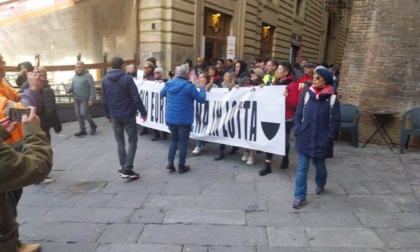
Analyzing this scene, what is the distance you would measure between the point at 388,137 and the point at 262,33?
13.1m

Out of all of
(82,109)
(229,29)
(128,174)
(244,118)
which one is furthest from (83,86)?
(229,29)

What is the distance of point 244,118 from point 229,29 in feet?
35.1

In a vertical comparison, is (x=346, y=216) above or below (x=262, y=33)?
below

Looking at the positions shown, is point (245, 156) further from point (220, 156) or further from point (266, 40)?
point (266, 40)

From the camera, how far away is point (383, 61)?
26.0 ft

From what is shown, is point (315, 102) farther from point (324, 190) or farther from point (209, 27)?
point (209, 27)

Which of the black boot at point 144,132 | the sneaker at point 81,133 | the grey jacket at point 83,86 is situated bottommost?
the sneaker at point 81,133

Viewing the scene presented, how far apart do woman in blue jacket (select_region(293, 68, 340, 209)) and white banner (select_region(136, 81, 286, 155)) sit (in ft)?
3.30

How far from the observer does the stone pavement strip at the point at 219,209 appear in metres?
3.69

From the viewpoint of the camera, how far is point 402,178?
576cm

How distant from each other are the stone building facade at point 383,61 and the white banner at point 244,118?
351 cm

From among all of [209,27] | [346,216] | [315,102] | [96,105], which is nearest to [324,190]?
[346,216]

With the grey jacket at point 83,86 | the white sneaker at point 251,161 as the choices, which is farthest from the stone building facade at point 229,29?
the white sneaker at point 251,161

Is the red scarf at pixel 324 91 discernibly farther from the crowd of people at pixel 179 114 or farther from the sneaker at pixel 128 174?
the sneaker at pixel 128 174
